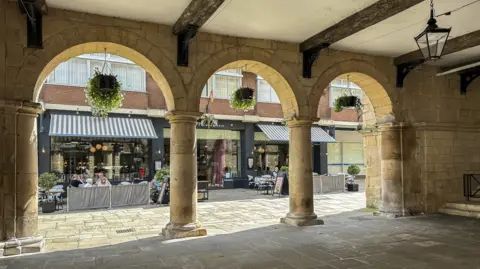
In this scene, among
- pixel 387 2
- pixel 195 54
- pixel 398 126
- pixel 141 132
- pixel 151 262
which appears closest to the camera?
pixel 151 262

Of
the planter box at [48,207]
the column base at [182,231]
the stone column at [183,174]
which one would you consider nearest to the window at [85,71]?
the planter box at [48,207]

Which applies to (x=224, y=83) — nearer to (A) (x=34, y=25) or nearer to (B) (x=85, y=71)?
(B) (x=85, y=71)

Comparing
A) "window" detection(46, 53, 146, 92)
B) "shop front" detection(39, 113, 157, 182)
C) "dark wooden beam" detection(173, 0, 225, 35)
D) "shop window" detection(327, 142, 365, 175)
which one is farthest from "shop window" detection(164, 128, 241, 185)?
"dark wooden beam" detection(173, 0, 225, 35)

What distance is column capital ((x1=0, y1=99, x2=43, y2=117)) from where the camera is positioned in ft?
16.9

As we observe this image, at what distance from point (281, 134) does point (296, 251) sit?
12.6m

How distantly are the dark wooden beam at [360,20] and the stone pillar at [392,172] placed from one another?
2.83 meters

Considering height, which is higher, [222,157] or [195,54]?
[195,54]

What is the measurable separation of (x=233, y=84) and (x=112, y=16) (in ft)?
37.1

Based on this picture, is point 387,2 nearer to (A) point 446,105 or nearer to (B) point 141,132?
(A) point 446,105

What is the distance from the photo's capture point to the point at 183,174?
6.39m

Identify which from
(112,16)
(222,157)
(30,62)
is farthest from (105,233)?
(222,157)

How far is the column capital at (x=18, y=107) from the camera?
516 centimetres

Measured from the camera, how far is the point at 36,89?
5652mm

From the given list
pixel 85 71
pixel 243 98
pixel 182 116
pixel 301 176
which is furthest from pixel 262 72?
pixel 85 71
